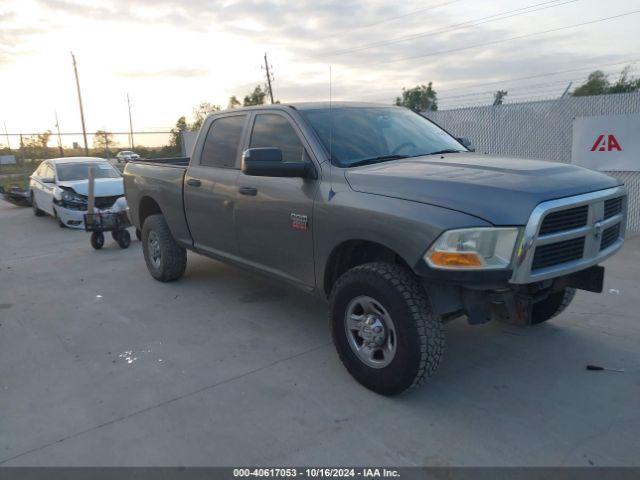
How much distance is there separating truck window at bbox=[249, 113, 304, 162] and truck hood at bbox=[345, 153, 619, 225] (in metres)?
0.69

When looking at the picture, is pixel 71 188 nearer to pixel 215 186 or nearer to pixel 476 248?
pixel 215 186

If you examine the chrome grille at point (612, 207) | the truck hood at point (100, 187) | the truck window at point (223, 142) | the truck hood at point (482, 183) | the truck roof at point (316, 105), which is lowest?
the truck hood at point (100, 187)

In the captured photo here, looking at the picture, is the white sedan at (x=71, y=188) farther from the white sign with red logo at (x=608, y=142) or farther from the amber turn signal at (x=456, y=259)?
the amber turn signal at (x=456, y=259)

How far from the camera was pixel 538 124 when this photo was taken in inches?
377

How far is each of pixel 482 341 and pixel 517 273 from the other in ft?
5.33

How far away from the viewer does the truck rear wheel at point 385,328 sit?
3182 mm

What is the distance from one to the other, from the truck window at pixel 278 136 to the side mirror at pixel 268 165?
11.6 inches

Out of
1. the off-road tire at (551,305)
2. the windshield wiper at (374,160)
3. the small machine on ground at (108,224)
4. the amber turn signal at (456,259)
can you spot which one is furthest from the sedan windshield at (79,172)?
the amber turn signal at (456,259)

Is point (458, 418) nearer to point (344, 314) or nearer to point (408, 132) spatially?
point (344, 314)

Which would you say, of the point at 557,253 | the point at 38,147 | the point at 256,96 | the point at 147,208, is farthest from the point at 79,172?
the point at 256,96

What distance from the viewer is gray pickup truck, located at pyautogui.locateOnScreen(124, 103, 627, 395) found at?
2932mm

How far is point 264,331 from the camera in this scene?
15.5ft

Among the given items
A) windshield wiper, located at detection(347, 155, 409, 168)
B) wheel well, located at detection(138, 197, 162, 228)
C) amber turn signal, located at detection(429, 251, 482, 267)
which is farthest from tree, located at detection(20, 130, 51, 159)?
amber turn signal, located at detection(429, 251, 482, 267)

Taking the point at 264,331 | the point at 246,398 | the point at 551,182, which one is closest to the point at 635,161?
the point at 551,182
